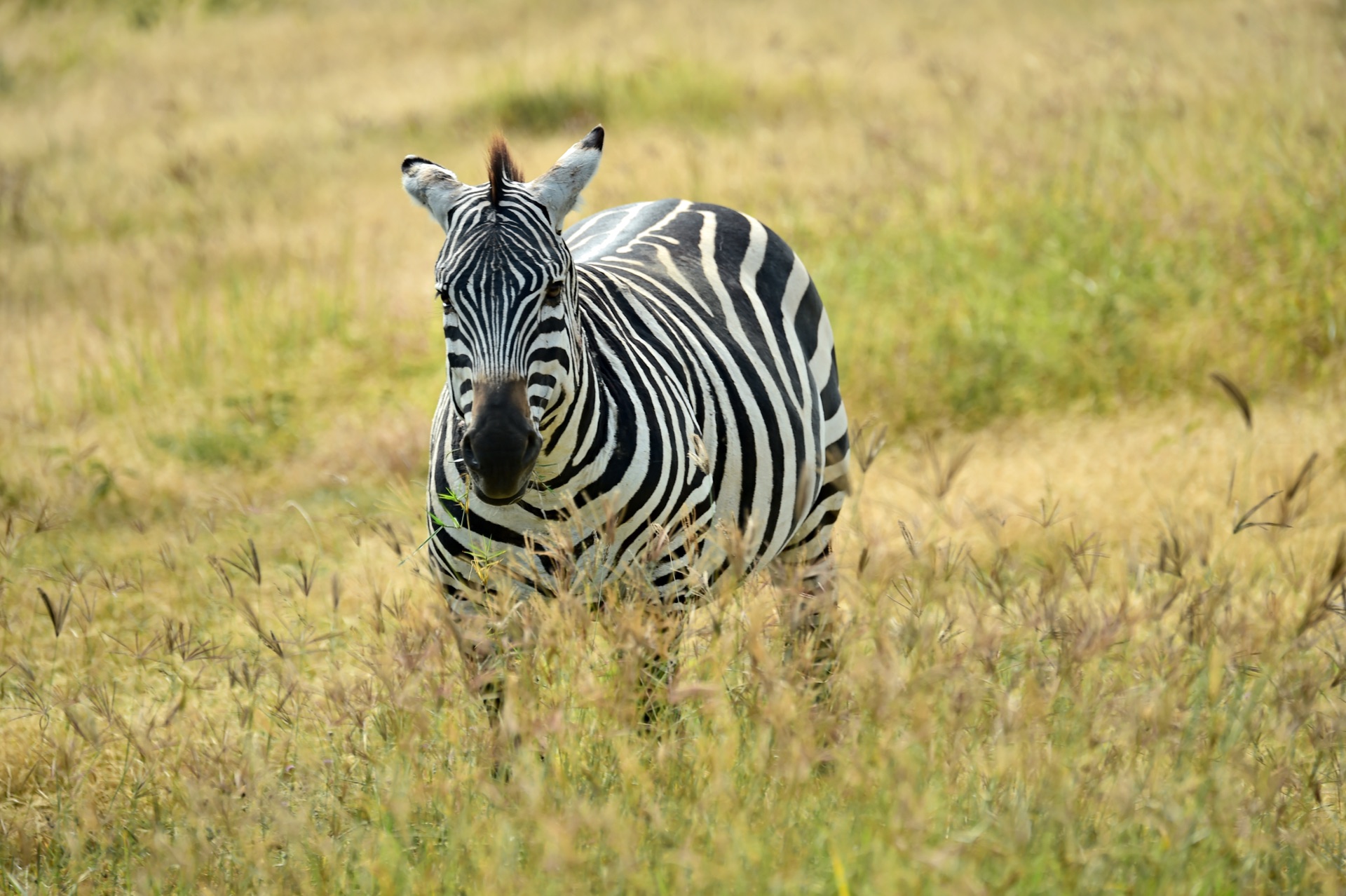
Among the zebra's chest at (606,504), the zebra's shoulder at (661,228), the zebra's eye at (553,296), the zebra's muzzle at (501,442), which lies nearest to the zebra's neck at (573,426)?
the zebra's chest at (606,504)

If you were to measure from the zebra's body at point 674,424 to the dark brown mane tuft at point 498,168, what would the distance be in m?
0.04

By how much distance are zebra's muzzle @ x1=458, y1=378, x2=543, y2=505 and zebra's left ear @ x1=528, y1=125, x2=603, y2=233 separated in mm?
643

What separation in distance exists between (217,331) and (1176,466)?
21.1 feet

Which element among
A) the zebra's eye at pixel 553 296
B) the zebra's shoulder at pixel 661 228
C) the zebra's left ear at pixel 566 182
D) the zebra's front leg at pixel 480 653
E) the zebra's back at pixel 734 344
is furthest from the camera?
the zebra's shoulder at pixel 661 228

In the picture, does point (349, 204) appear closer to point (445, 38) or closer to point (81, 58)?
point (445, 38)

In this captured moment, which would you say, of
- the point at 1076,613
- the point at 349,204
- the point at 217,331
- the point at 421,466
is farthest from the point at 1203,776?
the point at 349,204

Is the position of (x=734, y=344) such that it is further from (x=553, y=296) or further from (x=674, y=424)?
(x=553, y=296)

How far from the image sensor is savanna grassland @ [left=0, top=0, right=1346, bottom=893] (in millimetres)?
2330

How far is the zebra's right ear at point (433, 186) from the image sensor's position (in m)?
3.15

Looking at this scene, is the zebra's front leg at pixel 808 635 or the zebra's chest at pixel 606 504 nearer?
the zebra's front leg at pixel 808 635

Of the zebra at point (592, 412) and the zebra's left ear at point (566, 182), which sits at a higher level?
the zebra's left ear at point (566, 182)

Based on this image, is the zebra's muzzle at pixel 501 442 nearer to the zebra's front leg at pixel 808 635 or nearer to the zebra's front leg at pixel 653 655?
the zebra's front leg at pixel 653 655

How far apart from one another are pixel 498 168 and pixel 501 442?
785 millimetres

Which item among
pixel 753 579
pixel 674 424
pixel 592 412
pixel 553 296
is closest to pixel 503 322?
pixel 553 296
